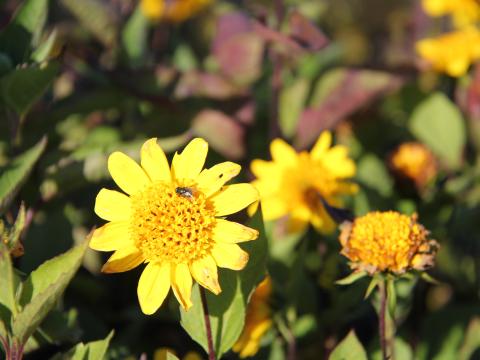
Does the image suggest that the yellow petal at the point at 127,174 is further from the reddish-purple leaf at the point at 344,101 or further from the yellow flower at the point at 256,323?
the reddish-purple leaf at the point at 344,101

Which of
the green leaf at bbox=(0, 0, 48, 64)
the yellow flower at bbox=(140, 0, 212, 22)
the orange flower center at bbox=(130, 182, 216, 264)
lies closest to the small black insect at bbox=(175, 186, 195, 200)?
the orange flower center at bbox=(130, 182, 216, 264)

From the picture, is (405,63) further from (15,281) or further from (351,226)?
(15,281)

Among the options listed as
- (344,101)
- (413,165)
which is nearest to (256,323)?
(413,165)

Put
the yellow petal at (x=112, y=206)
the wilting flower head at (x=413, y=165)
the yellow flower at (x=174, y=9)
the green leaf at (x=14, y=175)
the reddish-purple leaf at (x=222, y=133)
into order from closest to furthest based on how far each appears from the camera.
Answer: the yellow petal at (x=112, y=206)
the green leaf at (x=14, y=175)
the wilting flower head at (x=413, y=165)
the reddish-purple leaf at (x=222, y=133)
the yellow flower at (x=174, y=9)

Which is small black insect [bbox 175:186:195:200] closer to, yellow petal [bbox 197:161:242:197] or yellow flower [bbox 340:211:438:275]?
yellow petal [bbox 197:161:242:197]

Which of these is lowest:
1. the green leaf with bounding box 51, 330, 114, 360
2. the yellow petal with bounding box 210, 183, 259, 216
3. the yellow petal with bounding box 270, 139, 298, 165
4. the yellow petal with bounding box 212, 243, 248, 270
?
the yellow petal with bounding box 270, 139, 298, 165

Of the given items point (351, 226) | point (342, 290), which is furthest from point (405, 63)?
point (351, 226)

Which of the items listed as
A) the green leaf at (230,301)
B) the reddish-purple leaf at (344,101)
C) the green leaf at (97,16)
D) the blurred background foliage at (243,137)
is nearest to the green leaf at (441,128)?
the blurred background foliage at (243,137)

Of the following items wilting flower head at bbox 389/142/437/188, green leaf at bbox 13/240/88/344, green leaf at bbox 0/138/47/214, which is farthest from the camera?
wilting flower head at bbox 389/142/437/188

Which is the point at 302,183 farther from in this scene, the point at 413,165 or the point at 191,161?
the point at 191,161
